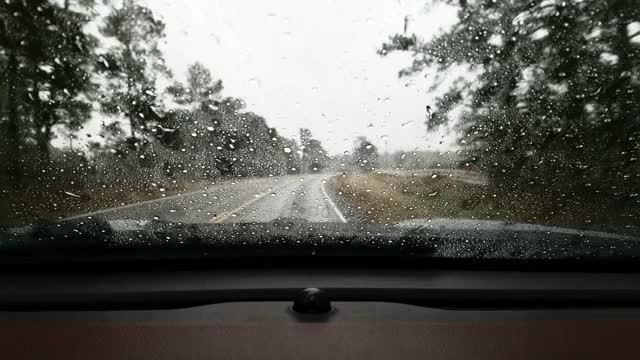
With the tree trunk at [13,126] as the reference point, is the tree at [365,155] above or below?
below

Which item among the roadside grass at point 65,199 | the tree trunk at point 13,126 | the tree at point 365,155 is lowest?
A: the roadside grass at point 65,199

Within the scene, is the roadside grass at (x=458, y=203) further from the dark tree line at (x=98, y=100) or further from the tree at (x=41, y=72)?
the tree at (x=41, y=72)

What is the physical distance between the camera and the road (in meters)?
4.37

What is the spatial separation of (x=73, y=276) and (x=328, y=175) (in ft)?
8.14

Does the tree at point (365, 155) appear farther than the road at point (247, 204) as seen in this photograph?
Yes

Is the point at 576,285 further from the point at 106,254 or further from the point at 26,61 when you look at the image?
the point at 26,61

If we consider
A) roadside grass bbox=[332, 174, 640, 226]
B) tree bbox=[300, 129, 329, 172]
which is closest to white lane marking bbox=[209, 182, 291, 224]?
tree bbox=[300, 129, 329, 172]

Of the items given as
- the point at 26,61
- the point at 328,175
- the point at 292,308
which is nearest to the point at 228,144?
the point at 328,175

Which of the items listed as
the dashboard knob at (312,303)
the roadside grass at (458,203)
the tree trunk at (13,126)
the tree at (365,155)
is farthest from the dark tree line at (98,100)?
the dashboard knob at (312,303)

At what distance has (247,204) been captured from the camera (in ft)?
15.6

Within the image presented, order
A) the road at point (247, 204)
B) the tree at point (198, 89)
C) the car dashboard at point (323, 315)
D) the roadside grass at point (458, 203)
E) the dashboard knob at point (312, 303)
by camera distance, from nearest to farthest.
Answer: the car dashboard at point (323, 315) → the dashboard knob at point (312, 303) → the road at point (247, 204) → the roadside grass at point (458, 203) → the tree at point (198, 89)

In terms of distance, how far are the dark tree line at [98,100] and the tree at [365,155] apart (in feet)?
1.07

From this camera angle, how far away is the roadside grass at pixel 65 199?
4.30m

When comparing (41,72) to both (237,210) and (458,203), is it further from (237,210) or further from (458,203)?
(458,203)
